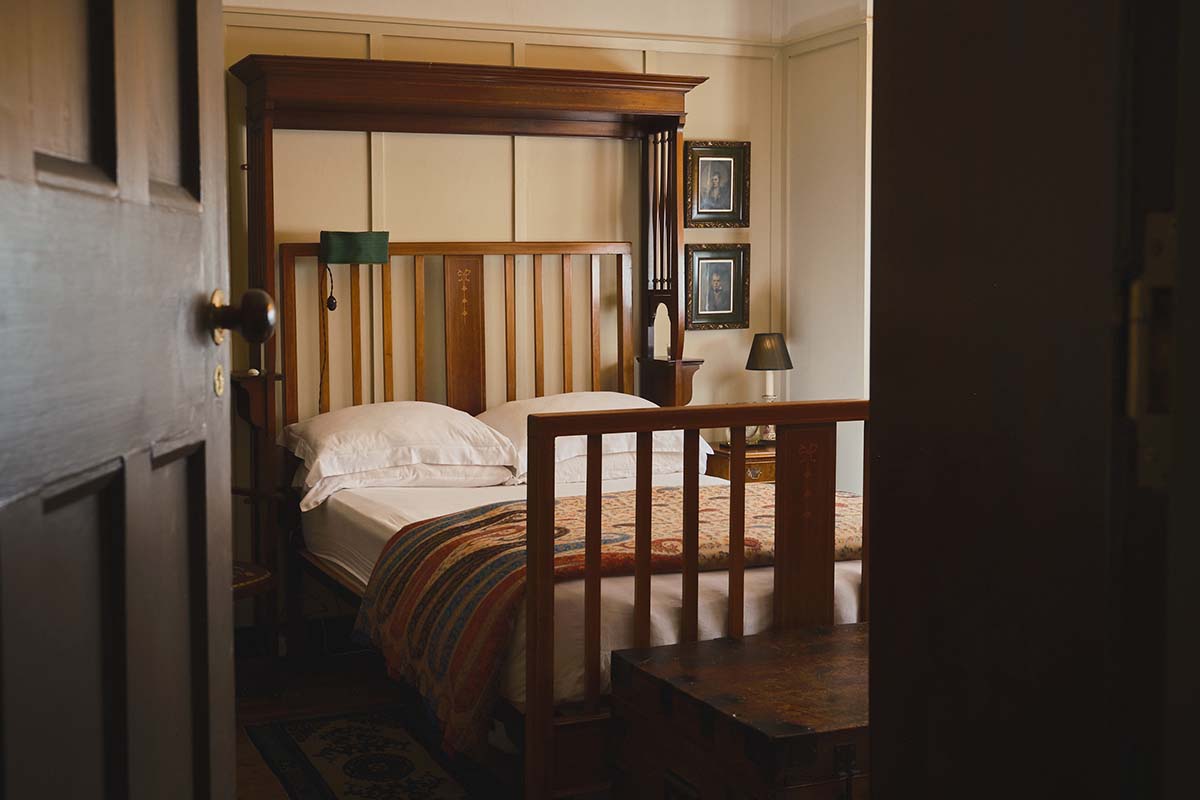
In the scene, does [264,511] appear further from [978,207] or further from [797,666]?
[978,207]

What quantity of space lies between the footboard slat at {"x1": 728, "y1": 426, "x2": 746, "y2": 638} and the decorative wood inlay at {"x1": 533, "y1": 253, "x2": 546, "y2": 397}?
7.58 feet

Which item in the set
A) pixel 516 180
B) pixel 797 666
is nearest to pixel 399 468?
pixel 516 180

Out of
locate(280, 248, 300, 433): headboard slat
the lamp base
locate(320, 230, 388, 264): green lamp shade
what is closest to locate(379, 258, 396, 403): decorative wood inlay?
locate(320, 230, 388, 264): green lamp shade

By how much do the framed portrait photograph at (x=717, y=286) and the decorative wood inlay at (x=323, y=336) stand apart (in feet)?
5.17

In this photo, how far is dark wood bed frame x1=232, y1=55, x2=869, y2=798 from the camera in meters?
2.72

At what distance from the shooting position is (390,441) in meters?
4.36

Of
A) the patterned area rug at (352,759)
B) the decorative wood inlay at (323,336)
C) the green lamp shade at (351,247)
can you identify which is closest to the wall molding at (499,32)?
the green lamp shade at (351,247)

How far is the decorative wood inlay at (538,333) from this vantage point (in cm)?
508

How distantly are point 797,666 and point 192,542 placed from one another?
1.63 m

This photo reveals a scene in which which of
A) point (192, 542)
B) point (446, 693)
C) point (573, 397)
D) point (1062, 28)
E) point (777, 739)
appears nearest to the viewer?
point (1062, 28)

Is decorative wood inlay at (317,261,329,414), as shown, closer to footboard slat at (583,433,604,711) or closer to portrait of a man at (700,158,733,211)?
portrait of a man at (700,158,733,211)

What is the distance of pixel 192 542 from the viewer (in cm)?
119

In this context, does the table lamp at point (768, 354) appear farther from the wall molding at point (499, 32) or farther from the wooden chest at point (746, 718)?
the wooden chest at point (746, 718)

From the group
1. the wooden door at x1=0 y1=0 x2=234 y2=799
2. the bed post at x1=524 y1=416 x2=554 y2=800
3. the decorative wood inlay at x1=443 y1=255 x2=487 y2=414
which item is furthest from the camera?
the decorative wood inlay at x1=443 y1=255 x2=487 y2=414
